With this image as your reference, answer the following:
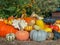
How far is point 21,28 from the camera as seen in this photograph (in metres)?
3.98

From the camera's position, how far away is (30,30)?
12.9 ft

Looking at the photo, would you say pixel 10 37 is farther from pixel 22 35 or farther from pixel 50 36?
pixel 50 36

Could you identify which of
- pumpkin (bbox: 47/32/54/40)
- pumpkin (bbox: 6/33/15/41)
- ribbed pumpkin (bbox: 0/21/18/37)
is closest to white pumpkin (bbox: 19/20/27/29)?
ribbed pumpkin (bbox: 0/21/18/37)

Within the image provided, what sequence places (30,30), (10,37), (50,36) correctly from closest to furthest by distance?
(10,37) < (50,36) < (30,30)

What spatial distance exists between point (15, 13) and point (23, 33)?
1.76 metres

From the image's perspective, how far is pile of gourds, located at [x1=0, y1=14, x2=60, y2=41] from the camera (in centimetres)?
372

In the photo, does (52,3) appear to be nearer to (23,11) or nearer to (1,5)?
(23,11)

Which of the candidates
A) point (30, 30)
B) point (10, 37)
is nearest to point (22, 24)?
point (30, 30)

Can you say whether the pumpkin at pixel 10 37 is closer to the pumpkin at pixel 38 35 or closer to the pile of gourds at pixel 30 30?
the pile of gourds at pixel 30 30

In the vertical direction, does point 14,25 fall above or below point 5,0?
below

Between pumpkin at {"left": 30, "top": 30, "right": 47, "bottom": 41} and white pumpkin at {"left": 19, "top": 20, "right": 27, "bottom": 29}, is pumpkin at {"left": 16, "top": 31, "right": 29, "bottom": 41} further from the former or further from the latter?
white pumpkin at {"left": 19, "top": 20, "right": 27, "bottom": 29}

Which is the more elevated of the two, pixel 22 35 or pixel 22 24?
pixel 22 24

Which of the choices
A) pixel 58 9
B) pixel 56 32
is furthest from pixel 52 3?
pixel 56 32

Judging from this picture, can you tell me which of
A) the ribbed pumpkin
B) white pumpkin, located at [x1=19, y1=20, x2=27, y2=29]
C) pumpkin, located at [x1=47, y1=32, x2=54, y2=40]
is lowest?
pumpkin, located at [x1=47, y1=32, x2=54, y2=40]
